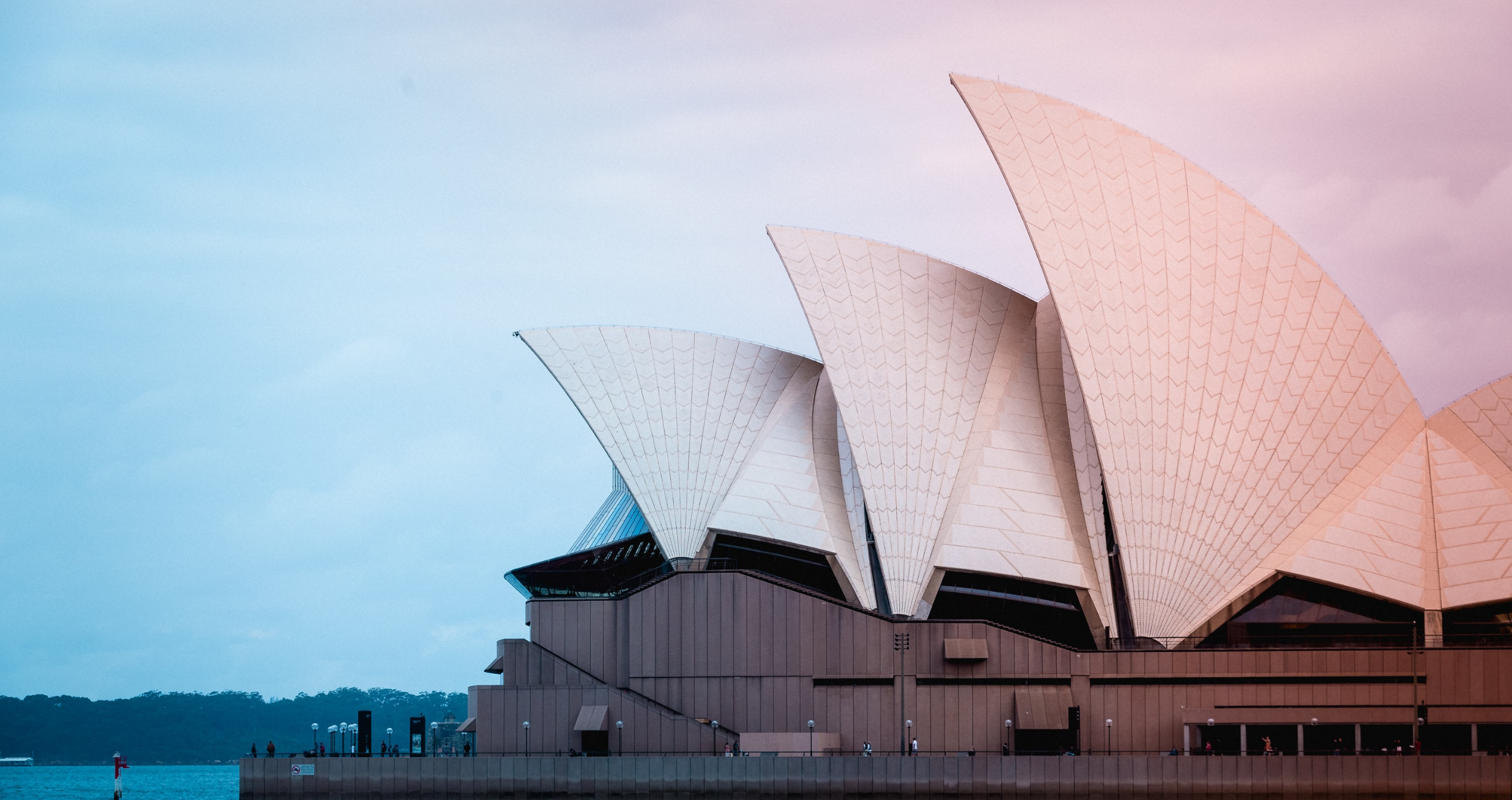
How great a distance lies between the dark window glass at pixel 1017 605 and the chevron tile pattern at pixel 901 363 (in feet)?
6.47

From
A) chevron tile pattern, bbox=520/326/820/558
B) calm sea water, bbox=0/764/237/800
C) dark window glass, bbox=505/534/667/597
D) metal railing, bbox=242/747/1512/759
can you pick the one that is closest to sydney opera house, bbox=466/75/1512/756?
metal railing, bbox=242/747/1512/759

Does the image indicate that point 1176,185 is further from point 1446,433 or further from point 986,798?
point 986,798

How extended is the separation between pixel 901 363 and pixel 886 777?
14.7 m

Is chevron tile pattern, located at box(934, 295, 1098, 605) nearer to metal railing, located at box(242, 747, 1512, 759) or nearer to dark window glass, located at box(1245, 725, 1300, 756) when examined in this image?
metal railing, located at box(242, 747, 1512, 759)

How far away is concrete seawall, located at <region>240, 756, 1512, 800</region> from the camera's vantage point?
44344 millimetres

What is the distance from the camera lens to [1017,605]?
5125 centimetres

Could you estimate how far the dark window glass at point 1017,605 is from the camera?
51.0 metres

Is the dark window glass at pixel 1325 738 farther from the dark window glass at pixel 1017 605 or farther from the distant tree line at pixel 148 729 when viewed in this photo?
the distant tree line at pixel 148 729

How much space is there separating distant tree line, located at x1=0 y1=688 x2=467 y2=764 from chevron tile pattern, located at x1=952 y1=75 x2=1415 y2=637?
423 ft

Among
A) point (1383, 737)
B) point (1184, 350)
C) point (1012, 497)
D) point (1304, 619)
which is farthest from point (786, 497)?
point (1383, 737)

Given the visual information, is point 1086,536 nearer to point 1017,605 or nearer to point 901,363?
point 1017,605

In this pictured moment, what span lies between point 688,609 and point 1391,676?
2225cm

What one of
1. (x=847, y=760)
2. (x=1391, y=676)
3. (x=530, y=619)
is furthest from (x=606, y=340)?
(x=1391, y=676)

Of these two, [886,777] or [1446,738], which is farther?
[1446,738]
